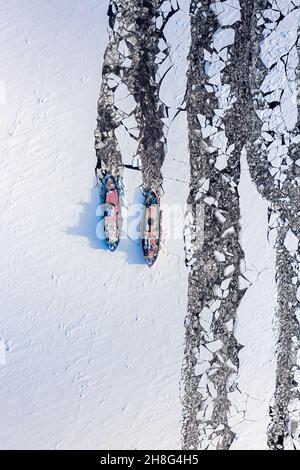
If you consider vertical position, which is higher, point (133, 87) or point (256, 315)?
point (133, 87)

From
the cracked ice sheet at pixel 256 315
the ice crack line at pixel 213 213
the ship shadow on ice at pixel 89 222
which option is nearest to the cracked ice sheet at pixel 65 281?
the ship shadow on ice at pixel 89 222

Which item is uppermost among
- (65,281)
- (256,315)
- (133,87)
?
(133,87)

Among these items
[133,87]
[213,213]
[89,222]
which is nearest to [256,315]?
[213,213]

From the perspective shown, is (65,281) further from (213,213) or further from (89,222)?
(213,213)

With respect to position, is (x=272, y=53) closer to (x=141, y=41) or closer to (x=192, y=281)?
(x=141, y=41)

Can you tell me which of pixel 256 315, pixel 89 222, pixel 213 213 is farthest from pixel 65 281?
pixel 256 315

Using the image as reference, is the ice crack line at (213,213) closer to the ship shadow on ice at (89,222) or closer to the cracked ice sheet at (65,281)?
the cracked ice sheet at (65,281)

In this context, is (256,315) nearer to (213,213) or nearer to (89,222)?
(213,213)
